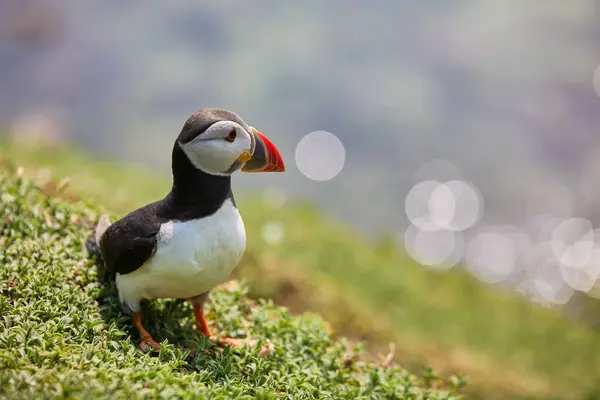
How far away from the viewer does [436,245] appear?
35.4 ft

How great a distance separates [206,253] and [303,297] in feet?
8.12

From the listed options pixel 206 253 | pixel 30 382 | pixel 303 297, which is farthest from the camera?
pixel 303 297

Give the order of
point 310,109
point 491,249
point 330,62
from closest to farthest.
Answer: point 491,249 → point 310,109 → point 330,62

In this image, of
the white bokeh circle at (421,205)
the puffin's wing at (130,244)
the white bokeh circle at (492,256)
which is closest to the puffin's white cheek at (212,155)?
the puffin's wing at (130,244)

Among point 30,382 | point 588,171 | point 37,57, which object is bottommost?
point 30,382

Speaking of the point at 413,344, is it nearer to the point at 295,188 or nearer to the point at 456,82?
the point at 295,188

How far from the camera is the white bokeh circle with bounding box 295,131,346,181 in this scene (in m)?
11.9

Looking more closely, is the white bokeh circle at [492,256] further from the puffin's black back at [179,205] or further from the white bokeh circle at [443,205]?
the puffin's black back at [179,205]

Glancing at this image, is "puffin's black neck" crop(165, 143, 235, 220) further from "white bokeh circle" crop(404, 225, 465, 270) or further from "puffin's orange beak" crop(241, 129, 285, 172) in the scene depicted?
"white bokeh circle" crop(404, 225, 465, 270)

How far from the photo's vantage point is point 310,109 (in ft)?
41.5

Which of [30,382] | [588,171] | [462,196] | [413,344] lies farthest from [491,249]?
[30,382]

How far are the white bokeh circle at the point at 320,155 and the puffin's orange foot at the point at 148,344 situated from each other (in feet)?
27.6

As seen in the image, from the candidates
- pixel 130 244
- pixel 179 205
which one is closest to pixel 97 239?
pixel 130 244

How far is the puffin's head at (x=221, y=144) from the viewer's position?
3416 mm
